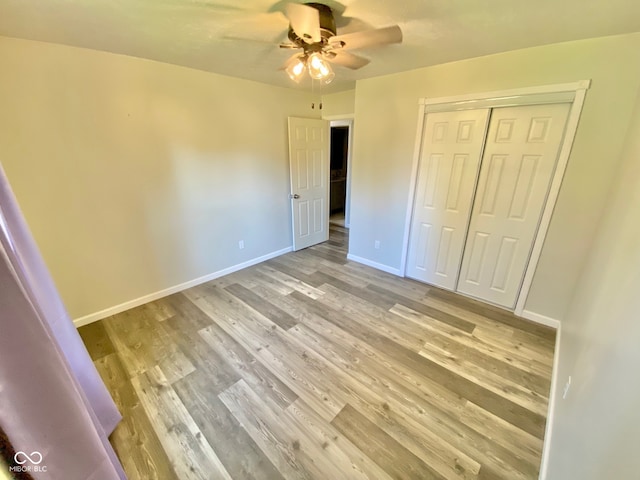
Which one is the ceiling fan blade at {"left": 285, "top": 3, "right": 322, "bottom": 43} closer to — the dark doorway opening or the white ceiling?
the white ceiling

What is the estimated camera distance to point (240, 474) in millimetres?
1326

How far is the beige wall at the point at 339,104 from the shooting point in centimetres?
376

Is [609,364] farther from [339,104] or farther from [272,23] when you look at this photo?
[339,104]

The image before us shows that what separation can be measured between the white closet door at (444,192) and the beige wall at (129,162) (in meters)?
2.03

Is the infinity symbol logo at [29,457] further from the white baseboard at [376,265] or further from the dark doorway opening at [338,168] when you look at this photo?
the dark doorway opening at [338,168]

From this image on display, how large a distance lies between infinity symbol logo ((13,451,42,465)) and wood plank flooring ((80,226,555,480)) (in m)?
1.00

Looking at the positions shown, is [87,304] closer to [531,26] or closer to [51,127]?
[51,127]

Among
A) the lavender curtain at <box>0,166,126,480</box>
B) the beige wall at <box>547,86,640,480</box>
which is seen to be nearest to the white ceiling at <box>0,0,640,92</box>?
the beige wall at <box>547,86,640,480</box>

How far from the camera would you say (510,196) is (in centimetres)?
245

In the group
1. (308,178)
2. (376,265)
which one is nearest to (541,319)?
Result: (376,265)

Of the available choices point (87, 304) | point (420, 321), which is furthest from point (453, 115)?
point (87, 304)

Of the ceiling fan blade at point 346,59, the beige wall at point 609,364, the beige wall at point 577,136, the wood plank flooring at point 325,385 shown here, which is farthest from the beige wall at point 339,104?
the beige wall at point 609,364

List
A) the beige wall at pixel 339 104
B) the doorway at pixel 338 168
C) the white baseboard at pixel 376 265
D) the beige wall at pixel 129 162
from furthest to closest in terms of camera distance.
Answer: the doorway at pixel 338 168
the beige wall at pixel 339 104
the white baseboard at pixel 376 265
the beige wall at pixel 129 162

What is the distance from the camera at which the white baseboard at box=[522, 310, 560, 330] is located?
2.40 metres
